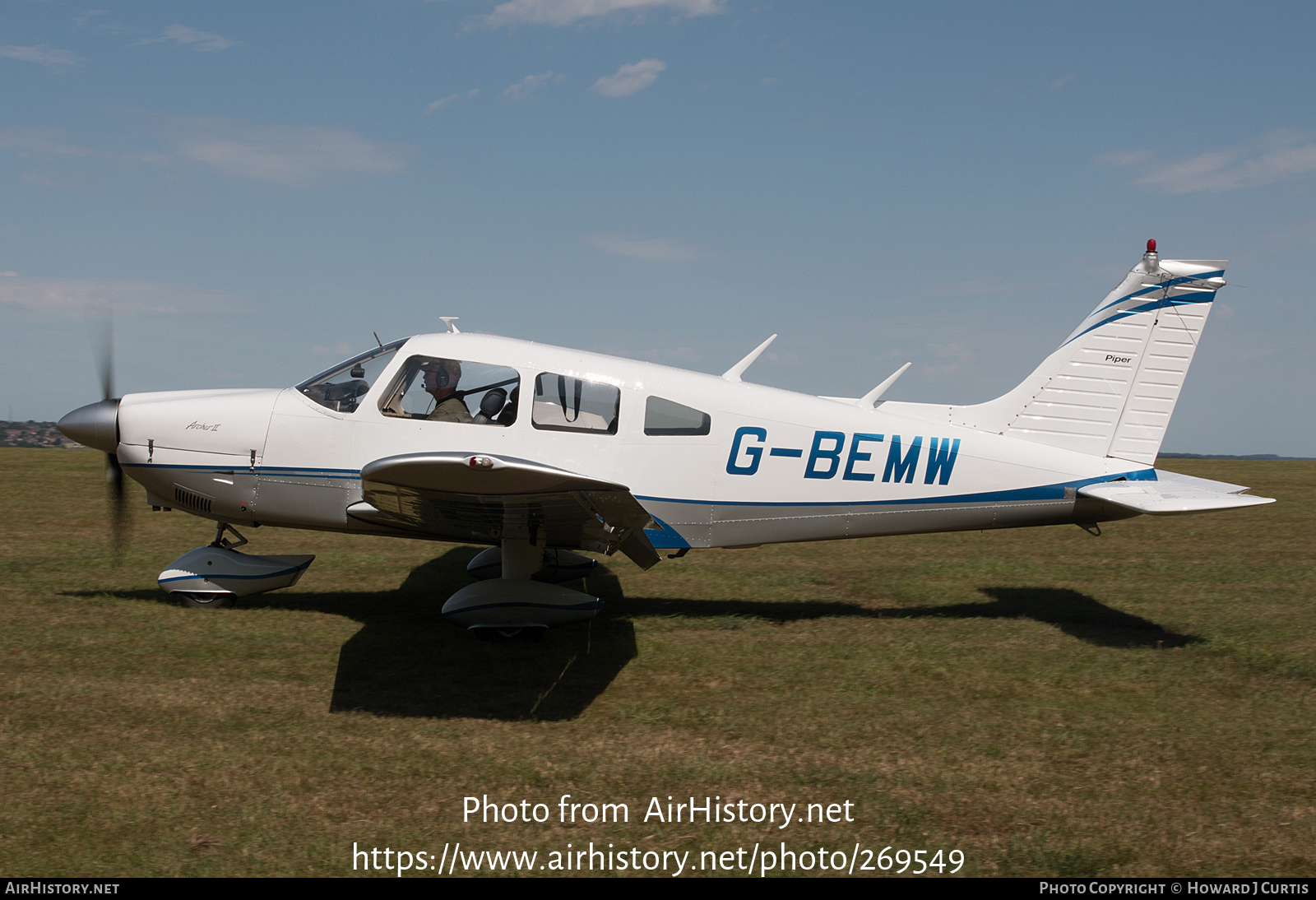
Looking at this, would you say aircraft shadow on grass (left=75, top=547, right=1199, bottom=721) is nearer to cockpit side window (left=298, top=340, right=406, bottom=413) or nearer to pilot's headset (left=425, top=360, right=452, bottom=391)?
cockpit side window (left=298, top=340, right=406, bottom=413)

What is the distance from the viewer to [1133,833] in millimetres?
3580

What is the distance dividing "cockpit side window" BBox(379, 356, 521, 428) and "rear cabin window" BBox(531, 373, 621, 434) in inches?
7.4

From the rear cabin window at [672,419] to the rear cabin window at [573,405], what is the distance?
26cm

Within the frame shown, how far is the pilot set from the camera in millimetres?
6098

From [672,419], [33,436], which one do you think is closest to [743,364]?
[672,419]

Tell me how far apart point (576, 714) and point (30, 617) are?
4.49 metres

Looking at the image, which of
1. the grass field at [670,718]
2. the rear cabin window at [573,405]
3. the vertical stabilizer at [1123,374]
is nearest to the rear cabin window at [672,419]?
the rear cabin window at [573,405]

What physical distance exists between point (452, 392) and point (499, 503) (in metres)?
1.69

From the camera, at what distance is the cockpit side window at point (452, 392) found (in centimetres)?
609

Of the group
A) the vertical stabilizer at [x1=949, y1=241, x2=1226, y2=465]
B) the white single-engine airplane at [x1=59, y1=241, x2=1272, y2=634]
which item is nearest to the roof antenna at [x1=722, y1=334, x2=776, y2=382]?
the white single-engine airplane at [x1=59, y1=241, x2=1272, y2=634]

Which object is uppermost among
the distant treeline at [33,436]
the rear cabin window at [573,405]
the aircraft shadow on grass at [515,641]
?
the rear cabin window at [573,405]

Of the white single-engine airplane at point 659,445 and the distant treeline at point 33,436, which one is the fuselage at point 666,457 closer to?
the white single-engine airplane at point 659,445

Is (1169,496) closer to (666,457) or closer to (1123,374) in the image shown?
(1123,374)

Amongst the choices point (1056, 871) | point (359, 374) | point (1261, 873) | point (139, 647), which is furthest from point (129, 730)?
point (1261, 873)
